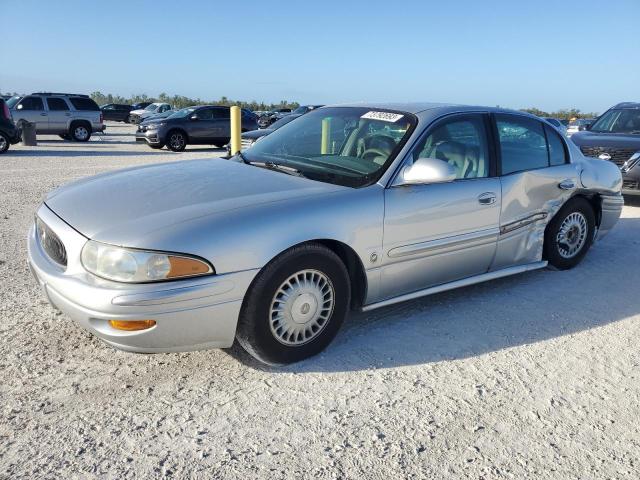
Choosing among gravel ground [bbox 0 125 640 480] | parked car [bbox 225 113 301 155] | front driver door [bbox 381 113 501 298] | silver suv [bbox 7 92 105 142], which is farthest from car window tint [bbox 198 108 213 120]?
front driver door [bbox 381 113 501 298]

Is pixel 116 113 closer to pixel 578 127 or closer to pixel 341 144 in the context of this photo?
pixel 578 127

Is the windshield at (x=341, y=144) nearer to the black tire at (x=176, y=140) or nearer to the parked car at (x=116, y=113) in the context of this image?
the black tire at (x=176, y=140)

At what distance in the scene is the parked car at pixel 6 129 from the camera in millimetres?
14348

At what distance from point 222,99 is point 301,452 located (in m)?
63.5

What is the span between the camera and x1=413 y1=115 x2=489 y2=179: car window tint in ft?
12.7

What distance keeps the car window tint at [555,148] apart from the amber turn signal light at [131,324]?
11.8ft

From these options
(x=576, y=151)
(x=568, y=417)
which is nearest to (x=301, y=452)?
(x=568, y=417)

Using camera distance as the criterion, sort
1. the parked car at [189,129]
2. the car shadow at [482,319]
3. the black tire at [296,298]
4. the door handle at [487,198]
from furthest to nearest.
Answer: the parked car at [189,129]
the door handle at [487,198]
the car shadow at [482,319]
the black tire at [296,298]

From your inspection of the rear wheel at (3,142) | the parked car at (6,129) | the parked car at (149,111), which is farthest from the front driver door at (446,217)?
the parked car at (149,111)

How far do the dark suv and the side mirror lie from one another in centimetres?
542

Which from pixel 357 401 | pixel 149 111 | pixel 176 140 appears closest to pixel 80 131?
pixel 176 140

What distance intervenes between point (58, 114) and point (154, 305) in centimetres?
1943

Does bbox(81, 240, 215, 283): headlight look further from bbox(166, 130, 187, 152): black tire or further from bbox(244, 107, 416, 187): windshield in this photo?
bbox(166, 130, 187, 152): black tire

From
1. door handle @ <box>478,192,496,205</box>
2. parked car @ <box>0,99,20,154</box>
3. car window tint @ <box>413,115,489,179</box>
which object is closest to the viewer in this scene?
car window tint @ <box>413,115,489,179</box>
